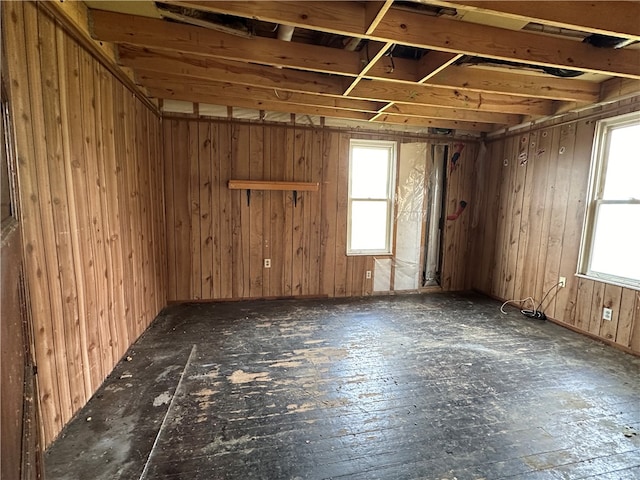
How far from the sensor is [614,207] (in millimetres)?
2945

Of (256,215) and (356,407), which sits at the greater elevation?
(256,215)

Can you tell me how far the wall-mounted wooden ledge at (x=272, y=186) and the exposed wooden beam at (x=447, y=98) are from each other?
1.31 m

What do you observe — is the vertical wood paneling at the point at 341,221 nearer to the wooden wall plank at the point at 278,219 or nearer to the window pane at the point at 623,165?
the wooden wall plank at the point at 278,219

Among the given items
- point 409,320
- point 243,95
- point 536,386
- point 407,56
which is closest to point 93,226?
point 243,95

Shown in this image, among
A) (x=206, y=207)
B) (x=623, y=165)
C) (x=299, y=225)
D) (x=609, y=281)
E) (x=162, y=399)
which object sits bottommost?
(x=162, y=399)

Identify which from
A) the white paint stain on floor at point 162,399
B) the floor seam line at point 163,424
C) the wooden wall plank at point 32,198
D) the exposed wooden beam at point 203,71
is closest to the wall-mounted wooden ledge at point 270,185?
the exposed wooden beam at point 203,71

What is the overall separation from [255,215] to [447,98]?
8.45ft

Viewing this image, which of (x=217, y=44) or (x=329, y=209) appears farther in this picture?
(x=329, y=209)

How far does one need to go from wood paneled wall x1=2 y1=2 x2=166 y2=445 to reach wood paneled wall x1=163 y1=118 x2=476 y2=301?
0.90 metres

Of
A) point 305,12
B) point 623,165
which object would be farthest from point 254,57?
point 623,165

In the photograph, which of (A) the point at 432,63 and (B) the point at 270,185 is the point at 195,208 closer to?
(B) the point at 270,185

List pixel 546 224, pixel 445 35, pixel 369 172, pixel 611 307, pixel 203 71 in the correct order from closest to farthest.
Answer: pixel 445 35 < pixel 203 71 < pixel 611 307 < pixel 546 224 < pixel 369 172

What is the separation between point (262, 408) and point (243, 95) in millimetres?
2845

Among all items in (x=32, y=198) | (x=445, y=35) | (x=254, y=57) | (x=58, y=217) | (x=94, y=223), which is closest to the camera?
(x=32, y=198)
